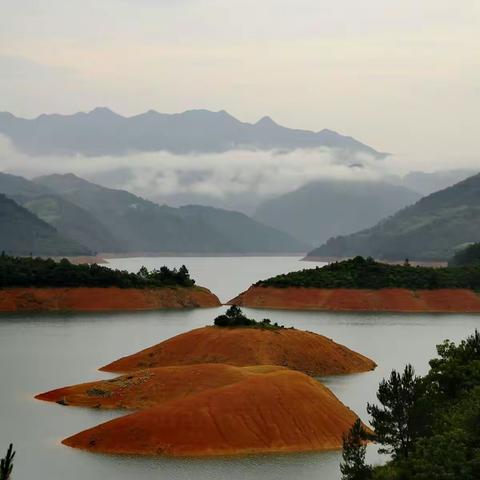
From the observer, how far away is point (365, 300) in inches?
7539

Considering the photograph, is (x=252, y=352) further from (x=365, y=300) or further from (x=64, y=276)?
(x=365, y=300)

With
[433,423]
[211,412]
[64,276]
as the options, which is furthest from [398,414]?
[64,276]

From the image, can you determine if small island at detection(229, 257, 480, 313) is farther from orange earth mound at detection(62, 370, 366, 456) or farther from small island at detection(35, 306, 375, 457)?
orange earth mound at detection(62, 370, 366, 456)

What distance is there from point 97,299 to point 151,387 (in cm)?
10960

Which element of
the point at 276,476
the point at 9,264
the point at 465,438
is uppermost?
the point at 9,264

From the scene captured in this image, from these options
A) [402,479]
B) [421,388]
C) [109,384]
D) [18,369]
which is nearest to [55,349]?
[18,369]

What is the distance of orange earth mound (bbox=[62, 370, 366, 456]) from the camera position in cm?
5953

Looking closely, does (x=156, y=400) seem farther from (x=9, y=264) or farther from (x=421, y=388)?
(x=9, y=264)

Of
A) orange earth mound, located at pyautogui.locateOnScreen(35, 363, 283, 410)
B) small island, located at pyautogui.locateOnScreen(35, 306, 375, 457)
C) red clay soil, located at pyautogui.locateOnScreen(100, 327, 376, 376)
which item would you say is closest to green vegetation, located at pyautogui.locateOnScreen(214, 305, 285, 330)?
red clay soil, located at pyautogui.locateOnScreen(100, 327, 376, 376)

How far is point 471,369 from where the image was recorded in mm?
55625

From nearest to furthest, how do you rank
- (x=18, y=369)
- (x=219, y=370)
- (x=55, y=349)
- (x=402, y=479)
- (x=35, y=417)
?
(x=402, y=479), (x=35, y=417), (x=219, y=370), (x=18, y=369), (x=55, y=349)

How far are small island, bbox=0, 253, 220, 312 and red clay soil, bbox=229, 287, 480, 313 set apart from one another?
1302cm

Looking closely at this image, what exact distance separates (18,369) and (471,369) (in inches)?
2064

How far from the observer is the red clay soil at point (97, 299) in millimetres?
173875
